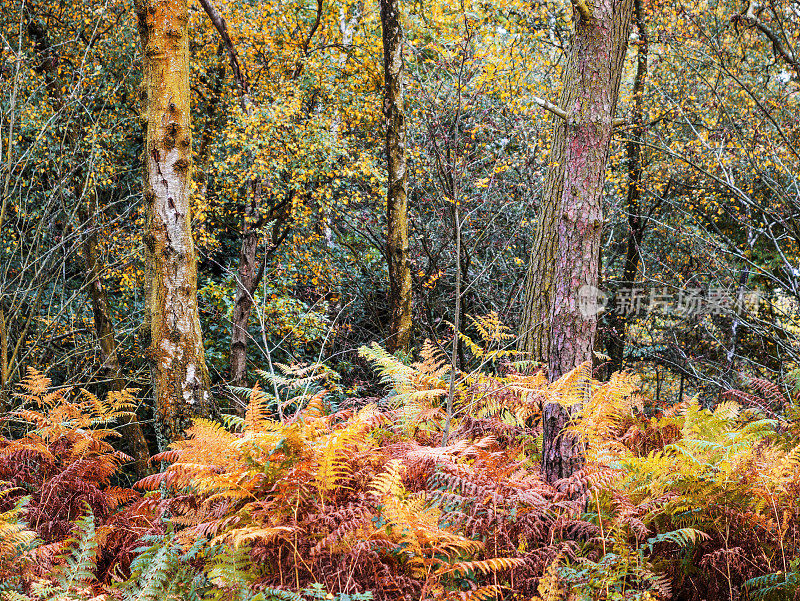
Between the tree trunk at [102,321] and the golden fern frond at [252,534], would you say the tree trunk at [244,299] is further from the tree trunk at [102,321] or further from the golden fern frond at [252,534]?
the golden fern frond at [252,534]

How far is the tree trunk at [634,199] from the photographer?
797 centimetres

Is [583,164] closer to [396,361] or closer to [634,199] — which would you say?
[396,361]

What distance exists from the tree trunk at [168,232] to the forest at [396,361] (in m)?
0.02

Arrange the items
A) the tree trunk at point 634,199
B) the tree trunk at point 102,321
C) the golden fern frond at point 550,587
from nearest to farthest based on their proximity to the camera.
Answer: the golden fern frond at point 550,587, the tree trunk at point 102,321, the tree trunk at point 634,199

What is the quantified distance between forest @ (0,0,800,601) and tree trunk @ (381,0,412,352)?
30 mm

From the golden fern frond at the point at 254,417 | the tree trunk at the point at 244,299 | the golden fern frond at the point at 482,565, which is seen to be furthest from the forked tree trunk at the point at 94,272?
the golden fern frond at the point at 482,565

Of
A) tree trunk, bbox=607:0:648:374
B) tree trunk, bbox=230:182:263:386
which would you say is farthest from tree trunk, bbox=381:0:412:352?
tree trunk, bbox=607:0:648:374

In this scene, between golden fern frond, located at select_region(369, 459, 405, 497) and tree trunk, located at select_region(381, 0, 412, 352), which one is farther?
tree trunk, located at select_region(381, 0, 412, 352)

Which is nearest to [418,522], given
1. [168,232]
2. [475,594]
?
[475,594]

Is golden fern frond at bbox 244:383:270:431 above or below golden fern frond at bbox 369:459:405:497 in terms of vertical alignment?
above

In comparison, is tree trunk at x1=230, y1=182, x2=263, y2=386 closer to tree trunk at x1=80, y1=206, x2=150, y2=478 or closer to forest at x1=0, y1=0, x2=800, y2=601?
forest at x1=0, y1=0, x2=800, y2=601

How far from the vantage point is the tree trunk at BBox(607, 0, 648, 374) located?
7.97 m

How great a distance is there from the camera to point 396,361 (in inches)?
157

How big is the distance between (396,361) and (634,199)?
614cm
